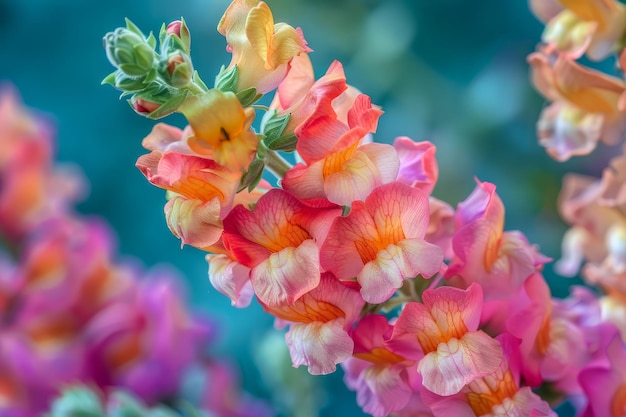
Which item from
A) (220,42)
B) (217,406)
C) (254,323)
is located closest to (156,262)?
(254,323)

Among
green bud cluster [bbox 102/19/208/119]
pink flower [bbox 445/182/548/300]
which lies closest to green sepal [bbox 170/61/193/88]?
green bud cluster [bbox 102/19/208/119]

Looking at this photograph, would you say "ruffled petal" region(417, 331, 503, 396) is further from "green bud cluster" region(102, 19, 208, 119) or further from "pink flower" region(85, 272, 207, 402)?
"pink flower" region(85, 272, 207, 402)

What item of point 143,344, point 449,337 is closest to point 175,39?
point 449,337

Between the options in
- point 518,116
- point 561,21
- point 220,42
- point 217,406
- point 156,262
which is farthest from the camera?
point 156,262

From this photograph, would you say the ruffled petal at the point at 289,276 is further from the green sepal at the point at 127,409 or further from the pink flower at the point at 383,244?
the green sepal at the point at 127,409

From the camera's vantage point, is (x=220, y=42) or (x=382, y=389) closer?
(x=382, y=389)

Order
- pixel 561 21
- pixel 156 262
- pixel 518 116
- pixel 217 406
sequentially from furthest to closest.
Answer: pixel 156 262 → pixel 518 116 → pixel 217 406 → pixel 561 21

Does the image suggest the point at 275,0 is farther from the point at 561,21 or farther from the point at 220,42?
the point at 561,21

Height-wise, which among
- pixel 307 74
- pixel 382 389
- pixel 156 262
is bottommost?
pixel 382 389
